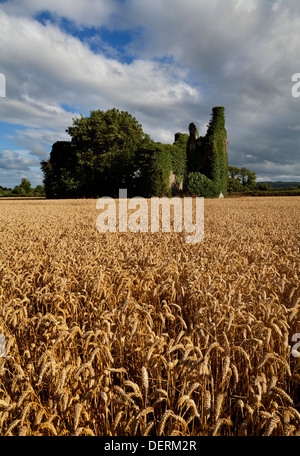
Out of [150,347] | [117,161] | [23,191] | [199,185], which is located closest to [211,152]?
[199,185]

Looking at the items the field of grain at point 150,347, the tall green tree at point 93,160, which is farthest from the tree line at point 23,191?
the field of grain at point 150,347

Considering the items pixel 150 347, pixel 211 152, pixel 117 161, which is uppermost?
pixel 211 152

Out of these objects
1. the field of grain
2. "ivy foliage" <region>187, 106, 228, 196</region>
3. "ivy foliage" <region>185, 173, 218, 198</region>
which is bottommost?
the field of grain

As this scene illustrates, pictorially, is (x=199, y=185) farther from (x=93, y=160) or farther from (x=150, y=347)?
(x=150, y=347)

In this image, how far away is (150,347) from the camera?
5.77ft

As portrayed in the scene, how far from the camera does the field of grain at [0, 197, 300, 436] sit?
159 centimetres

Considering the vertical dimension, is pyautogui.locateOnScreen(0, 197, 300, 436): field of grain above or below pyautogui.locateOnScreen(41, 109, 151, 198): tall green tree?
below

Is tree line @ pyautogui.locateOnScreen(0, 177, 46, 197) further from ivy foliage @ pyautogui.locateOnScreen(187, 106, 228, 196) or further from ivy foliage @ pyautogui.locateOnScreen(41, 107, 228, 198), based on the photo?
ivy foliage @ pyautogui.locateOnScreen(187, 106, 228, 196)

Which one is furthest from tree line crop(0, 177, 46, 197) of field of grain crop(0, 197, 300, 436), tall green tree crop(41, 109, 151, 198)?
field of grain crop(0, 197, 300, 436)

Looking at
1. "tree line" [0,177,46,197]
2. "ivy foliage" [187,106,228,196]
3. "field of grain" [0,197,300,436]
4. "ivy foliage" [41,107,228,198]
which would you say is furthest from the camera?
"tree line" [0,177,46,197]

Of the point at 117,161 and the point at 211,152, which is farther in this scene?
the point at 211,152

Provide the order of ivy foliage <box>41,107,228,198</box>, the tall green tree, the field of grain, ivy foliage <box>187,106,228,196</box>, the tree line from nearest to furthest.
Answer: the field of grain < ivy foliage <box>41,107,228,198</box> < the tall green tree < ivy foliage <box>187,106,228,196</box> < the tree line

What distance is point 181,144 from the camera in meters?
37.9

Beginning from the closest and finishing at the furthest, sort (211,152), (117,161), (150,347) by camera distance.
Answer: (150,347)
(117,161)
(211,152)
